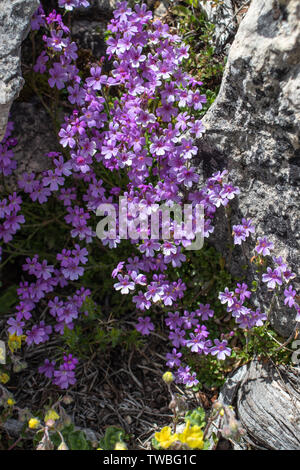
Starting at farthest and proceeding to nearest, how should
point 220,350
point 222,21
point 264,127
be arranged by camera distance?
point 222,21
point 220,350
point 264,127

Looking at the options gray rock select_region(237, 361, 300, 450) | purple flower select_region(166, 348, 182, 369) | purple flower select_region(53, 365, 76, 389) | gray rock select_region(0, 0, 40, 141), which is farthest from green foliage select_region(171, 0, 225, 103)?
purple flower select_region(53, 365, 76, 389)

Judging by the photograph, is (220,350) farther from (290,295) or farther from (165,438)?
(165,438)

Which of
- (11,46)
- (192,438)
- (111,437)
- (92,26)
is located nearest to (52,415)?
(111,437)

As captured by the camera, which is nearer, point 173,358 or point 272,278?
point 272,278

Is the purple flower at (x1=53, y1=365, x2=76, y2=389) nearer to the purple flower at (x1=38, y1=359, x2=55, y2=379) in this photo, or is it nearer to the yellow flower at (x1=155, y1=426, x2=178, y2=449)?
the purple flower at (x1=38, y1=359, x2=55, y2=379)

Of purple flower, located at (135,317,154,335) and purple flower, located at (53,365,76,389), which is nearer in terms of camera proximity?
purple flower, located at (53,365,76,389)
